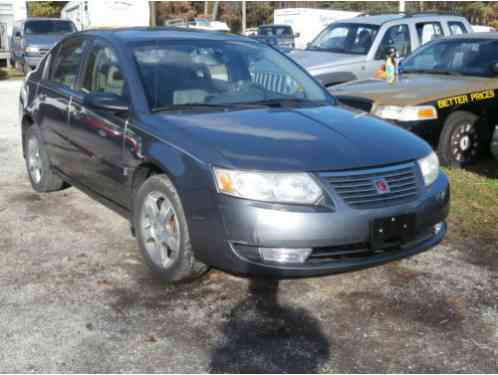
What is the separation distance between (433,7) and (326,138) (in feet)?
170

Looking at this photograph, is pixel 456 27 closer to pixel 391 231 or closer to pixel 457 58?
pixel 457 58

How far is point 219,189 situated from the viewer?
11.2 ft

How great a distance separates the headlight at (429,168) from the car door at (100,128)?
1952mm

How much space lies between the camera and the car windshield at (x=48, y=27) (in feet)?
66.5

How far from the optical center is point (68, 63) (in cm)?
538

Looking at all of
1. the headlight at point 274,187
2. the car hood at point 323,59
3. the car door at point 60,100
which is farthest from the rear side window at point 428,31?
the headlight at point 274,187

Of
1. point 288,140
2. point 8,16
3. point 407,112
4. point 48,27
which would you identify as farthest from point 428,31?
point 8,16

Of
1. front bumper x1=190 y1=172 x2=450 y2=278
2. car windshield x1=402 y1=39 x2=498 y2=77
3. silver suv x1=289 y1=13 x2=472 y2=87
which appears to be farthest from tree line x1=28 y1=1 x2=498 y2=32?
front bumper x1=190 y1=172 x2=450 y2=278

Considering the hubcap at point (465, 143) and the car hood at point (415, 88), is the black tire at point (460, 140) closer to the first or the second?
the hubcap at point (465, 143)

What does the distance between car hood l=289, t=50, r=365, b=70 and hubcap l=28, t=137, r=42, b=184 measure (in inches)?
197

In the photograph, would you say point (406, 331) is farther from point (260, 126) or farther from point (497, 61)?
point (497, 61)

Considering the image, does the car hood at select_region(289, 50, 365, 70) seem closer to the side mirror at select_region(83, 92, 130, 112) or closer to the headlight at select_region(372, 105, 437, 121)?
the headlight at select_region(372, 105, 437, 121)

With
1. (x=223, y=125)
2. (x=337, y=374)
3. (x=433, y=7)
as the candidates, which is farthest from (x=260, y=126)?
(x=433, y=7)

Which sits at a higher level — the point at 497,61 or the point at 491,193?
the point at 497,61
